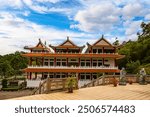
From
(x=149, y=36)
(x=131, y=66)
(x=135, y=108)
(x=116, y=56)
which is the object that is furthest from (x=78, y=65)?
(x=135, y=108)

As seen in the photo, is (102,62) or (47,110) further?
(102,62)

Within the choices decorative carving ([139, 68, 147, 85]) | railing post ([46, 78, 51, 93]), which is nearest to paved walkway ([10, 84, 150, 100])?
railing post ([46, 78, 51, 93])

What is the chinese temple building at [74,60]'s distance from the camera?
52625mm

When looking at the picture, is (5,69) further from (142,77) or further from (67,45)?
(142,77)

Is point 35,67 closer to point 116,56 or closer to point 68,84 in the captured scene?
point 116,56

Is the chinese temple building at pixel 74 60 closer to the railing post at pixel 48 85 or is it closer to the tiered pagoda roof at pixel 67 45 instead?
the tiered pagoda roof at pixel 67 45

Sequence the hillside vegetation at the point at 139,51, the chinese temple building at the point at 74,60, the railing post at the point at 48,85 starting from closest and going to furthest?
the railing post at the point at 48,85 → the chinese temple building at the point at 74,60 → the hillside vegetation at the point at 139,51

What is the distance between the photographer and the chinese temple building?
5262cm

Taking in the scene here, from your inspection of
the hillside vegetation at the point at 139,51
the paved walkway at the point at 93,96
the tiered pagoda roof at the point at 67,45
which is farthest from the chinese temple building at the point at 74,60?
the paved walkway at the point at 93,96

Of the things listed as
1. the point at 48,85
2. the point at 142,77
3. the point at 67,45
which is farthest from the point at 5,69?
the point at 48,85

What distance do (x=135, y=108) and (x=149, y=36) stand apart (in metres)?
58.8

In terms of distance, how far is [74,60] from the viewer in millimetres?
55094

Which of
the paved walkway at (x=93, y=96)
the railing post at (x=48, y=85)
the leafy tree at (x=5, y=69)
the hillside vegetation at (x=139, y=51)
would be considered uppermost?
the hillside vegetation at (x=139, y=51)

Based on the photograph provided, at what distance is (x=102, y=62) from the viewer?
54.6 meters
